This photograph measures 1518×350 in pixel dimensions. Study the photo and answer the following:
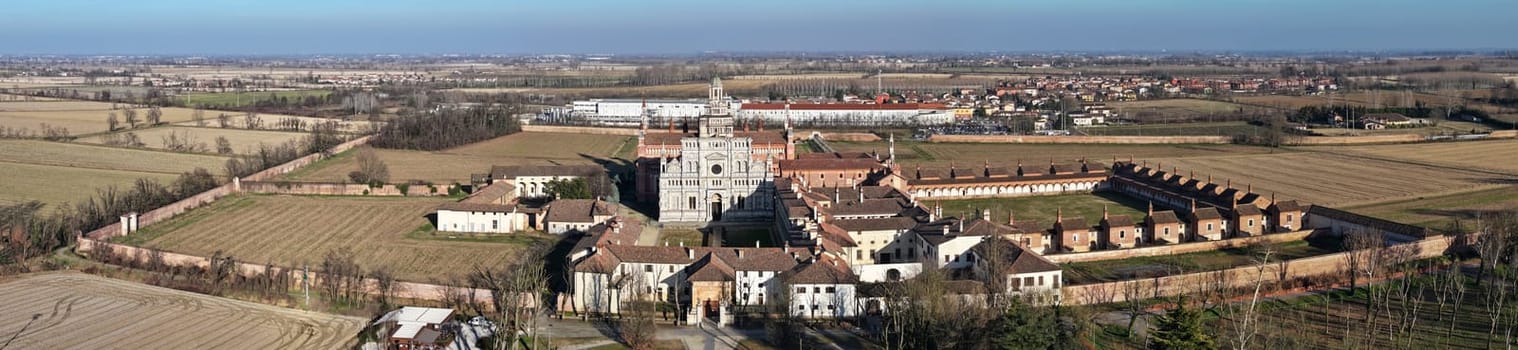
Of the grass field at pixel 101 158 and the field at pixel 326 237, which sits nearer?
the field at pixel 326 237

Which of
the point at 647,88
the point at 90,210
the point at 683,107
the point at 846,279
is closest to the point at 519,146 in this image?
the point at 683,107

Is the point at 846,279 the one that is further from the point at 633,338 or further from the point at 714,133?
the point at 714,133

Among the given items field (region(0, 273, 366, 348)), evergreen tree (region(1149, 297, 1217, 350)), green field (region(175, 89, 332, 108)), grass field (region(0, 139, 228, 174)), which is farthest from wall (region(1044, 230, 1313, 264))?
green field (region(175, 89, 332, 108))

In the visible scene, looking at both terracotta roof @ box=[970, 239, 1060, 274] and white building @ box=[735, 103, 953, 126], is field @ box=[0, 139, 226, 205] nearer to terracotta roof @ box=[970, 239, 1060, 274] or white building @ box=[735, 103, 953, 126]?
terracotta roof @ box=[970, 239, 1060, 274]

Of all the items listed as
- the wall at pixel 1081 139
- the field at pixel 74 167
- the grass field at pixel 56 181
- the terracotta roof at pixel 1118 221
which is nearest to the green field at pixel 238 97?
the field at pixel 74 167

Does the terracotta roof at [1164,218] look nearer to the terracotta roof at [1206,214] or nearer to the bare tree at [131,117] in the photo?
the terracotta roof at [1206,214]

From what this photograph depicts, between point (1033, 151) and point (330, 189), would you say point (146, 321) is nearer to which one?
point (330, 189)

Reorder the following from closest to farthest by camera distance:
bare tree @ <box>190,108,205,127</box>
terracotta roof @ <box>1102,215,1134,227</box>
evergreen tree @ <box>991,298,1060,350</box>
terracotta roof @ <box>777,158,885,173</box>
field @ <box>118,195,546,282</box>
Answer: evergreen tree @ <box>991,298,1060,350</box>
field @ <box>118,195,546,282</box>
terracotta roof @ <box>1102,215,1134,227</box>
terracotta roof @ <box>777,158,885,173</box>
bare tree @ <box>190,108,205,127</box>
